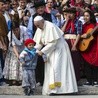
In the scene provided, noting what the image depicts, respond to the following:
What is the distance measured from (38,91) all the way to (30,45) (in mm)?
1104

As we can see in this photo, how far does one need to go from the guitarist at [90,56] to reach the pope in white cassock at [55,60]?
515mm

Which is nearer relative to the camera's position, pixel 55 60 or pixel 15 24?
pixel 55 60

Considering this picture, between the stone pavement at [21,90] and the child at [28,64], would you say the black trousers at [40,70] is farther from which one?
the child at [28,64]

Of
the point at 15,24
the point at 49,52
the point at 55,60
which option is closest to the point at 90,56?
the point at 55,60

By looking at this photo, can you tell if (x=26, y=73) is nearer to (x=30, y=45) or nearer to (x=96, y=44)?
(x=30, y=45)

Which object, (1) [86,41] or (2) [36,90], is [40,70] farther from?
(1) [86,41]

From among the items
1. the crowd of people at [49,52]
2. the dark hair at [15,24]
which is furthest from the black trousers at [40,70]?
the dark hair at [15,24]

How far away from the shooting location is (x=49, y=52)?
1041 cm

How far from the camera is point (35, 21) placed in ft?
33.8

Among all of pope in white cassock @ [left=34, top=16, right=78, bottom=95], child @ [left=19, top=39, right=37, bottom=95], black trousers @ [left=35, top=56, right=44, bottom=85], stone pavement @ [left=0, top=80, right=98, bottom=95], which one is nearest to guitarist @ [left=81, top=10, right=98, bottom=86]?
stone pavement @ [left=0, top=80, right=98, bottom=95]

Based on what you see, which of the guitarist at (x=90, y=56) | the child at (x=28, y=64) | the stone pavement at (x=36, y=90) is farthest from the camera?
the guitarist at (x=90, y=56)

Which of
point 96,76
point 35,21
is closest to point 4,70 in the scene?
point 35,21

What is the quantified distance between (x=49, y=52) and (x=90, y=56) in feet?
3.25

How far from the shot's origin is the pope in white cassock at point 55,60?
406 inches
